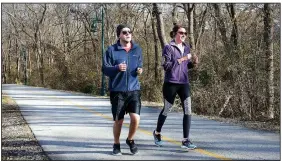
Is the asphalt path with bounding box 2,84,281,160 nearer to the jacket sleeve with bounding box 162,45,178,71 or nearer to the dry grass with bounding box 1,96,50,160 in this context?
the dry grass with bounding box 1,96,50,160

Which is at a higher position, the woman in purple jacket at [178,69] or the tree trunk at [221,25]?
the tree trunk at [221,25]

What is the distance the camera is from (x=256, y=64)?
556 inches

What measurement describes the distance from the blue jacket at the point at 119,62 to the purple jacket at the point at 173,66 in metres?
0.50

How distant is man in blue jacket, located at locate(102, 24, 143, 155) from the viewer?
570 centimetres

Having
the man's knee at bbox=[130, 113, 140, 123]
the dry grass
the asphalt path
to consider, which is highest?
the man's knee at bbox=[130, 113, 140, 123]

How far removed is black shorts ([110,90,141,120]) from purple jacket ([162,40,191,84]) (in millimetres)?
582

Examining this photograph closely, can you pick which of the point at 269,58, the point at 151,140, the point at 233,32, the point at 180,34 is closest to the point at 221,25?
the point at 233,32

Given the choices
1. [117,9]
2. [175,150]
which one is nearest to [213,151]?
[175,150]

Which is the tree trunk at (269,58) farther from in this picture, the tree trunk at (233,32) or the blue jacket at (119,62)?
the blue jacket at (119,62)

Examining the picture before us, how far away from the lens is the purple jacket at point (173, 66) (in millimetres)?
6148

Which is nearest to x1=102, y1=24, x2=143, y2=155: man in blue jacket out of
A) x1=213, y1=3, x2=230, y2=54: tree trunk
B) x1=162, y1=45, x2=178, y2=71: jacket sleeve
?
x1=162, y1=45, x2=178, y2=71: jacket sleeve

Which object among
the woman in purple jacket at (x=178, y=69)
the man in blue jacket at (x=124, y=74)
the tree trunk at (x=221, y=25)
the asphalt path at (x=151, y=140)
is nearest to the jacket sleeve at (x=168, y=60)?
the woman in purple jacket at (x=178, y=69)

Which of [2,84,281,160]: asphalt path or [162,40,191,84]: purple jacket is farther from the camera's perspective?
[162,40,191,84]: purple jacket

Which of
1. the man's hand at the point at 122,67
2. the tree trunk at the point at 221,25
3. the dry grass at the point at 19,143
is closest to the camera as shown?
the man's hand at the point at 122,67
